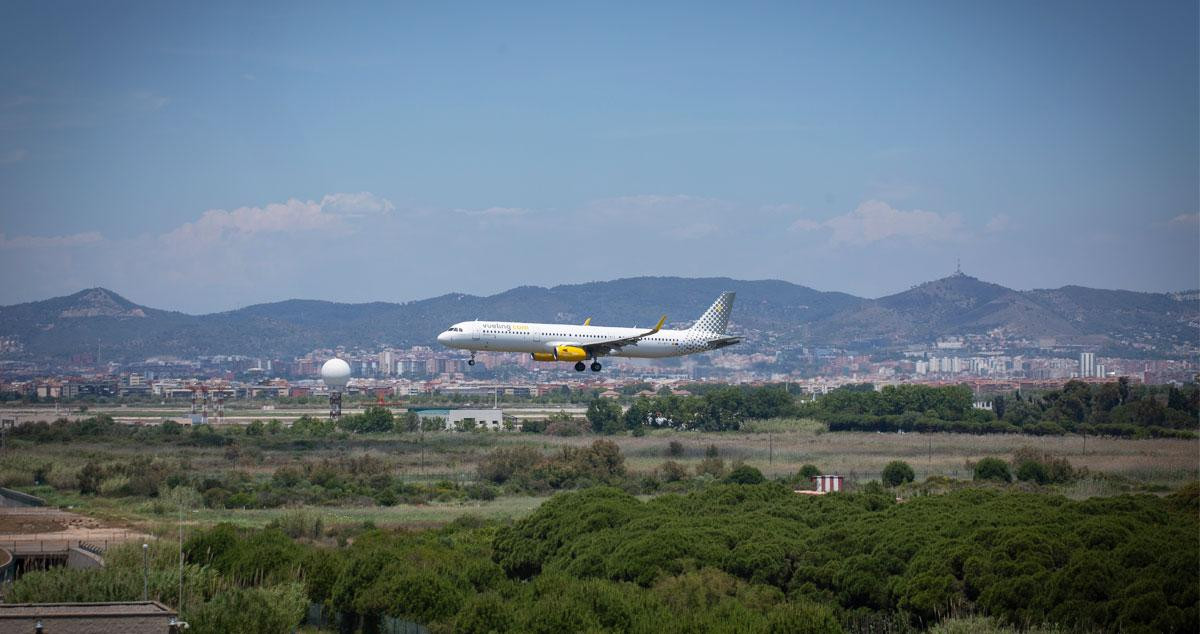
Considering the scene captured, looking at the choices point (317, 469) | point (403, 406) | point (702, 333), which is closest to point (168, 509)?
point (317, 469)

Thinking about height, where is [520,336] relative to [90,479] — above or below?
above

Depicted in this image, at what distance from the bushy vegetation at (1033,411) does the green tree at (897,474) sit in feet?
58.2

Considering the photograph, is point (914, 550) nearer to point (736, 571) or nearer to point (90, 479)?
point (736, 571)

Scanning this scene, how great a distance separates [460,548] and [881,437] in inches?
2139

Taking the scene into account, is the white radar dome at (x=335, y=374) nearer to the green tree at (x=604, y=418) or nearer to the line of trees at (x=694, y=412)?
the line of trees at (x=694, y=412)

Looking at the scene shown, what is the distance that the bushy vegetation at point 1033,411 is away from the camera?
9319 cm

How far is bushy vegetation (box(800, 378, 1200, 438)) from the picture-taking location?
9319cm

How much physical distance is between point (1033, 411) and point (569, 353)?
5729 centimetres

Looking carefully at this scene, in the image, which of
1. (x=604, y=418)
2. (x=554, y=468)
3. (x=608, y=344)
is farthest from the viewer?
(x=604, y=418)

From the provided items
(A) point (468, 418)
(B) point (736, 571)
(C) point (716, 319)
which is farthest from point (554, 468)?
(B) point (736, 571)

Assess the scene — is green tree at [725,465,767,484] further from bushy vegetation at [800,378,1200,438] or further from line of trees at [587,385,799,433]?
line of trees at [587,385,799,433]

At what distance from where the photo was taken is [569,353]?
2751 inches

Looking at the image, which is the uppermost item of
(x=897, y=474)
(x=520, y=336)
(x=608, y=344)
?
(x=520, y=336)

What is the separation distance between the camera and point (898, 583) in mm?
41031
